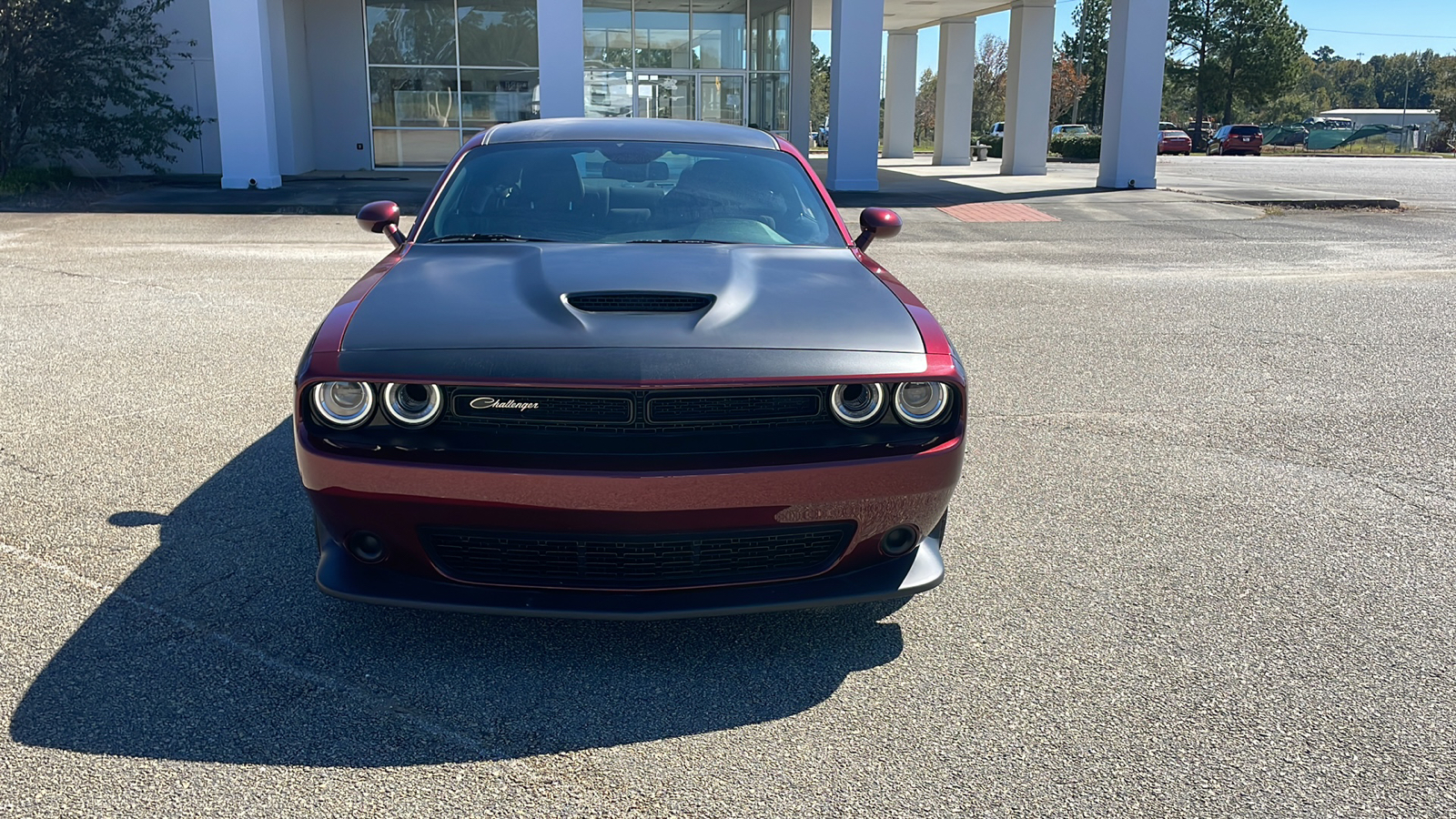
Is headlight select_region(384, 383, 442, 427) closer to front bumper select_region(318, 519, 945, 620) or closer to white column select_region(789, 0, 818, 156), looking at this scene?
front bumper select_region(318, 519, 945, 620)

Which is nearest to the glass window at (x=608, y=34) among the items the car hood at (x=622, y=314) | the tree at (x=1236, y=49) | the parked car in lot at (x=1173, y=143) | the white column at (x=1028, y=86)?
the white column at (x=1028, y=86)

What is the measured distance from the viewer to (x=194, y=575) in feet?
12.7

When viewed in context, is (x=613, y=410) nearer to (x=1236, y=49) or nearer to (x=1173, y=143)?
(x=1173, y=143)

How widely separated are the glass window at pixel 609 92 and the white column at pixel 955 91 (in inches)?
410

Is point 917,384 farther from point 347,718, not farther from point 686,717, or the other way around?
point 347,718

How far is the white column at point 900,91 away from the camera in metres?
36.0

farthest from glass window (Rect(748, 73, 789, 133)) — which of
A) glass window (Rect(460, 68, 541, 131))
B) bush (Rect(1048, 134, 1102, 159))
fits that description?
bush (Rect(1048, 134, 1102, 159))

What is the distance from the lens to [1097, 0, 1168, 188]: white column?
21.5 meters

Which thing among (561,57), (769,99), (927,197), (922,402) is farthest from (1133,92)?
(922,402)

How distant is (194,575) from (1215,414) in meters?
5.03

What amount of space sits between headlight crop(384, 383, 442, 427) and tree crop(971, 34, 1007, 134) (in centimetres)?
6531

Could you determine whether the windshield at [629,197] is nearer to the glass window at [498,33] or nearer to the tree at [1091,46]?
the glass window at [498,33]

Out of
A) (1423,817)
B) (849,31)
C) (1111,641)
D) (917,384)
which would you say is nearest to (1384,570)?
(1111,641)

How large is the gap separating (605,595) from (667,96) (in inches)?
981
